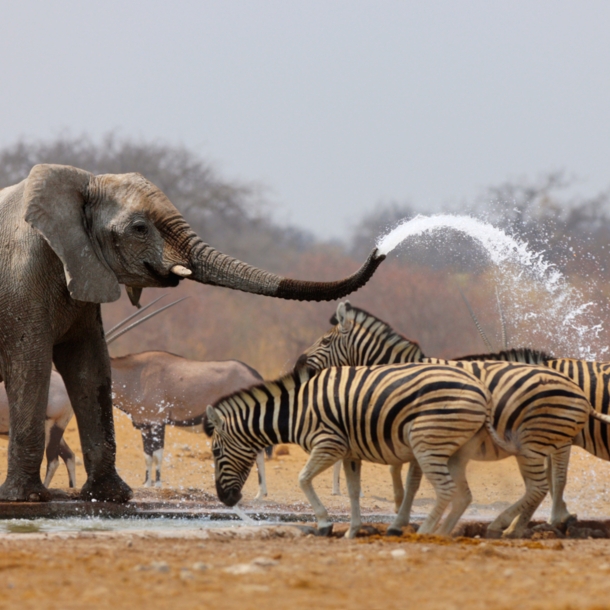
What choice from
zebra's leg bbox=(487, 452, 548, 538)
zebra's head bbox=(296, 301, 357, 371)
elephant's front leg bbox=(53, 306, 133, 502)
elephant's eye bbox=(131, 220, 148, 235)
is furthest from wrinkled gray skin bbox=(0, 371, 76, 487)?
zebra's leg bbox=(487, 452, 548, 538)

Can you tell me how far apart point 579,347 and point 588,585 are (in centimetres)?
1242

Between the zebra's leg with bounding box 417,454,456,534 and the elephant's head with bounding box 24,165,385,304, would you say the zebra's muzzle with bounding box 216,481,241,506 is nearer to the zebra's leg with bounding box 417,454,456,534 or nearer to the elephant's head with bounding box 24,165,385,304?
the elephant's head with bounding box 24,165,385,304

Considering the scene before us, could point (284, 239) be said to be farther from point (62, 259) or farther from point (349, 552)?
point (349, 552)

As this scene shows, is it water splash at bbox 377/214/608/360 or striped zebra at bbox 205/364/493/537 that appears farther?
water splash at bbox 377/214/608/360

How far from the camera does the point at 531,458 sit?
6.79m

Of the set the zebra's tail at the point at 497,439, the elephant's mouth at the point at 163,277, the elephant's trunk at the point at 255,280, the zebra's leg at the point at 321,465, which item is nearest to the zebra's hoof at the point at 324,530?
the zebra's leg at the point at 321,465

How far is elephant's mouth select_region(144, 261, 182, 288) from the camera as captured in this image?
25.7ft

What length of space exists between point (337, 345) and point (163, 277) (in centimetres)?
176

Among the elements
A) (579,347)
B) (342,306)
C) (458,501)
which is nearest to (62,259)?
(342,306)

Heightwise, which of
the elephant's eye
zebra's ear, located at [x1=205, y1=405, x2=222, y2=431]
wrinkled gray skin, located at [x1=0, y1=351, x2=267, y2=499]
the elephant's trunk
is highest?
the elephant's eye

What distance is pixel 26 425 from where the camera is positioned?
7.65m

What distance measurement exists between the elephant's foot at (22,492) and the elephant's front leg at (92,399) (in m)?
0.57

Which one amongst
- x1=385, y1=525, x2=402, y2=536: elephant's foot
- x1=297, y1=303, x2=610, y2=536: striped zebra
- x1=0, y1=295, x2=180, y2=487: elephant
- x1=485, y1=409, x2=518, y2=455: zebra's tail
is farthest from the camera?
x1=0, y1=295, x2=180, y2=487: elephant

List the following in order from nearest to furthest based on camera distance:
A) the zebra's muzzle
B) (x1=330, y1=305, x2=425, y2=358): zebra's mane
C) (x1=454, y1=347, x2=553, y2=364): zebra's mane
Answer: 1. the zebra's muzzle
2. (x1=454, y1=347, x2=553, y2=364): zebra's mane
3. (x1=330, y1=305, x2=425, y2=358): zebra's mane
